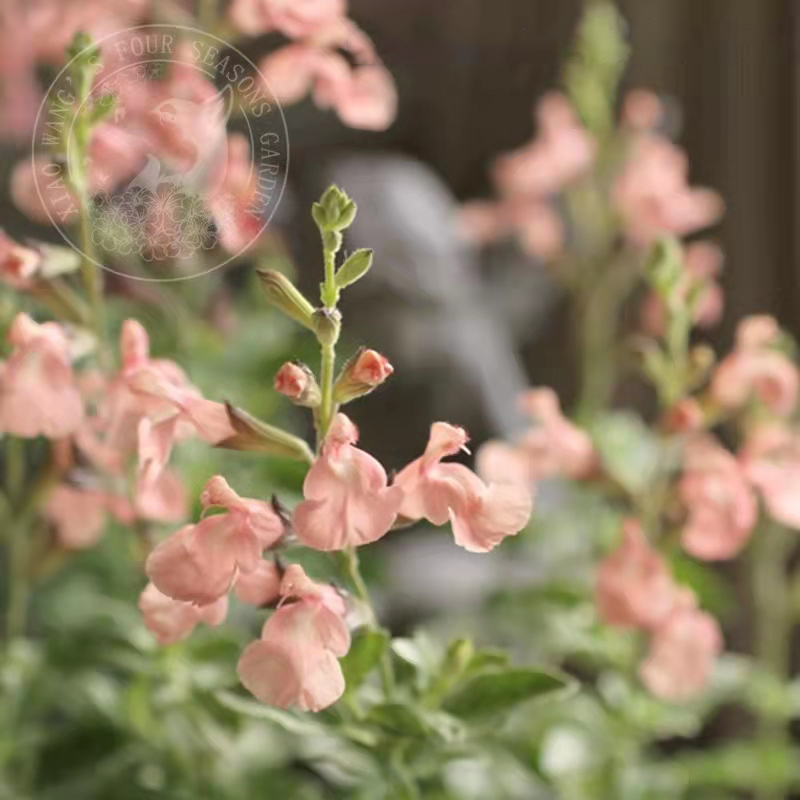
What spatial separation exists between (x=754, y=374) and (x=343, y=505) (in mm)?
327

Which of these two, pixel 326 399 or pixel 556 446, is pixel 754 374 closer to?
pixel 556 446

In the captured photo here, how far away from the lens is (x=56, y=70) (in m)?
0.56

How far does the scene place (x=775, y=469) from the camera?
61 centimetres

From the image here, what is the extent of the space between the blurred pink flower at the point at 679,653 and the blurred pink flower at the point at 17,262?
0.37 m

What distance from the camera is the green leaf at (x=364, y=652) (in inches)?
17.6

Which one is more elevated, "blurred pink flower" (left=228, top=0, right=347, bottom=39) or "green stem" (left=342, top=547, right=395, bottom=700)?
"blurred pink flower" (left=228, top=0, right=347, bottom=39)

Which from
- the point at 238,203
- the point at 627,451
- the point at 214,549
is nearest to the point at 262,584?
the point at 214,549

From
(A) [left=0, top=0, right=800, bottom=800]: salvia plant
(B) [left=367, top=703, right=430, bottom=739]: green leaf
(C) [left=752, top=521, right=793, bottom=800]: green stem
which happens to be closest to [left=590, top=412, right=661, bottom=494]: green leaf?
(A) [left=0, top=0, right=800, bottom=800]: salvia plant

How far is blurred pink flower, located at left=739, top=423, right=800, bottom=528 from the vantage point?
586 mm

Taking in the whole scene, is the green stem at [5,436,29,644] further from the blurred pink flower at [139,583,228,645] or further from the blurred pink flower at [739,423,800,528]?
the blurred pink flower at [739,423,800,528]

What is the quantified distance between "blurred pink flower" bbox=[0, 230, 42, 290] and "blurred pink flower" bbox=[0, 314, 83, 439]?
0.06 ft

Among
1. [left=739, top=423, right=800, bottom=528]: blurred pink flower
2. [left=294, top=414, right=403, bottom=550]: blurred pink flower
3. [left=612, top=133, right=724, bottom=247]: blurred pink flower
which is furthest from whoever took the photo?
[left=612, top=133, right=724, bottom=247]: blurred pink flower

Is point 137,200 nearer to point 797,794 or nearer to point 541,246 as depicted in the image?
point 541,246

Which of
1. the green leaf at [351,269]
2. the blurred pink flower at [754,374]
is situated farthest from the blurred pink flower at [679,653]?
the green leaf at [351,269]
